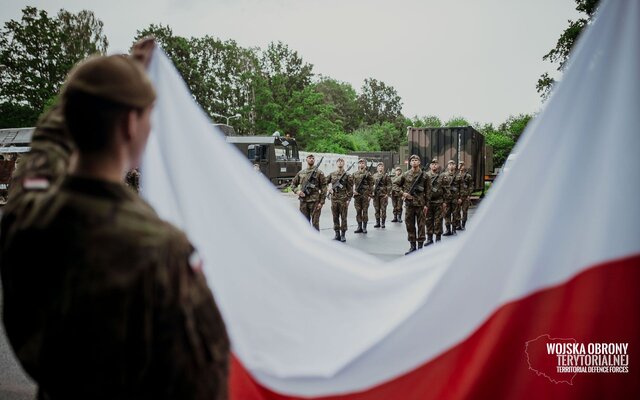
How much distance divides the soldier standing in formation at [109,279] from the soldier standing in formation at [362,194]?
13.6 m

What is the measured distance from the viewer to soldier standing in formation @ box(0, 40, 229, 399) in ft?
3.63

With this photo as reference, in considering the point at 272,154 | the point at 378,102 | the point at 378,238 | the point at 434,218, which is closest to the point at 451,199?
the point at 434,218

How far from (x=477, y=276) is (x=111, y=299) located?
1658mm

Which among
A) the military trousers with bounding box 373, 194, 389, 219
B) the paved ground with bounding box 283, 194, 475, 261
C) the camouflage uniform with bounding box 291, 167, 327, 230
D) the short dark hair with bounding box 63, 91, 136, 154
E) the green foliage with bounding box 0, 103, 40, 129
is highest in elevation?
the green foliage with bounding box 0, 103, 40, 129

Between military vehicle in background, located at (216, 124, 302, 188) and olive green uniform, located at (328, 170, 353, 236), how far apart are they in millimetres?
12635

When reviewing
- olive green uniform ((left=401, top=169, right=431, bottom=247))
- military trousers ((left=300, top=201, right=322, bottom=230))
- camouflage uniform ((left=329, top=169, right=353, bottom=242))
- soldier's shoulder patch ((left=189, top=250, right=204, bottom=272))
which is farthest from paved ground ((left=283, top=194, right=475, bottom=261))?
soldier's shoulder patch ((left=189, top=250, right=204, bottom=272))

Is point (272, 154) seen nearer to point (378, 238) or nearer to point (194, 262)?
point (378, 238)

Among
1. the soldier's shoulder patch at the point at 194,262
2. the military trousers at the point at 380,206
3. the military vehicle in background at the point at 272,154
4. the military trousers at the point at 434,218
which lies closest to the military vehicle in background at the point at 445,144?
the military trousers at the point at 380,206

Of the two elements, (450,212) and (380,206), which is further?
(380,206)

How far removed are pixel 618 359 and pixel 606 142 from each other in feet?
3.09

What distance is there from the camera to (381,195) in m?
16.7

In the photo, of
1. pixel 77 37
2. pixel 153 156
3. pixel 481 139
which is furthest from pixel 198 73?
pixel 153 156

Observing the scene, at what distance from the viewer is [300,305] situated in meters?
2.47

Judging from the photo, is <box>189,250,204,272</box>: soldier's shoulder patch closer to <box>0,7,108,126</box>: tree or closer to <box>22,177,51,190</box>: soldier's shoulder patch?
<box>22,177,51,190</box>: soldier's shoulder patch
